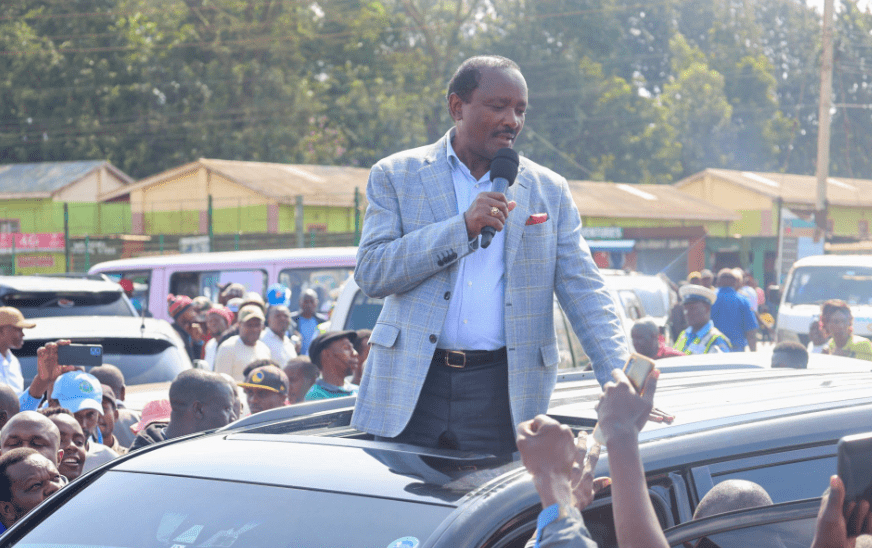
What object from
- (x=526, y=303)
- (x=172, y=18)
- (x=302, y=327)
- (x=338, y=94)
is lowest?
(x=302, y=327)

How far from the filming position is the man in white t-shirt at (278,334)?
9.05 m

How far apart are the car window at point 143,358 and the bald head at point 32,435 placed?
3212mm

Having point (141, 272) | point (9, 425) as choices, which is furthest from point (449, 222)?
point (141, 272)

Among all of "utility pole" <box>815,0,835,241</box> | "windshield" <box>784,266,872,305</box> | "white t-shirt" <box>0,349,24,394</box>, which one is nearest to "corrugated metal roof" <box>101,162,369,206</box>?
"utility pole" <box>815,0,835,241</box>

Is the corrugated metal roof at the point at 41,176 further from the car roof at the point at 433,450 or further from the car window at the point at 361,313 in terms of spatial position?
the car roof at the point at 433,450

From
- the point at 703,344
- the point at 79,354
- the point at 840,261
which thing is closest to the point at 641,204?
the point at 840,261

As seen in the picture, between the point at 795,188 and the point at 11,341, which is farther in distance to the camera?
the point at 795,188

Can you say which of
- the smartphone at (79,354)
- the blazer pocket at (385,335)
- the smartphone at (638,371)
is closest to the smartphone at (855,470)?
the smartphone at (638,371)

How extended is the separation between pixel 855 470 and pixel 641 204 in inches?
1341

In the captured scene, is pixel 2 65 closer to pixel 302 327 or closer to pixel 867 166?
pixel 302 327

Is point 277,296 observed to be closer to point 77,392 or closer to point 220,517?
point 77,392

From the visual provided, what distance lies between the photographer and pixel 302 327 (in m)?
10.9

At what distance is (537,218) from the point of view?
3.04 meters

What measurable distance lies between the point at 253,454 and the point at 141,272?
10514mm
